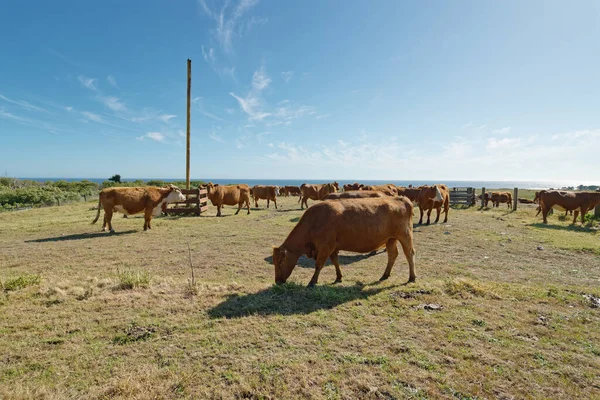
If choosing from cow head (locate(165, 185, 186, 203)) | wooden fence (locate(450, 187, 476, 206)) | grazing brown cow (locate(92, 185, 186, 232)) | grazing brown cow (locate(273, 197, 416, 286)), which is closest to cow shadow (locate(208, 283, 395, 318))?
grazing brown cow (locate(273, 197, 416, 286))

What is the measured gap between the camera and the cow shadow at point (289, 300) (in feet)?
16.1

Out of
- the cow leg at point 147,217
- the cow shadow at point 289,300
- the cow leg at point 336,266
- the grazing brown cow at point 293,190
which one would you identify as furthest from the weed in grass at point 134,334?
the grazing brown cow at point 293,190

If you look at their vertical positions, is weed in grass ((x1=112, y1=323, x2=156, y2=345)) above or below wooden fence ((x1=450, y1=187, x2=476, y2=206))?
below

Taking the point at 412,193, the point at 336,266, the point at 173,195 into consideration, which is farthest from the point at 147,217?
the point at 412,193

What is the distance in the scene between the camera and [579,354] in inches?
145

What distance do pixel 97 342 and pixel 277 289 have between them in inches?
118

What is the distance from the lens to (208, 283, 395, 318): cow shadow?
491cm

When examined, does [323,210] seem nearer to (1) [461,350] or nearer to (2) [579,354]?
(1) [461,350]

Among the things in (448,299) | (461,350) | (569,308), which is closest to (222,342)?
(461,350)

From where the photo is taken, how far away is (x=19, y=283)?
599 cm

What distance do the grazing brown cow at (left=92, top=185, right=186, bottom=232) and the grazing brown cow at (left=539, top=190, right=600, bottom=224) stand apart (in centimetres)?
2166

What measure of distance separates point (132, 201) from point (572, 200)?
24120mm

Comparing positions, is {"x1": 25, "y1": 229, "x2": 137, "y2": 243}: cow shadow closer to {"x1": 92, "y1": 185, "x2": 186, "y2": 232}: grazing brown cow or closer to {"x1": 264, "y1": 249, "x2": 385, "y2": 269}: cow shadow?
{"x1": 92, "y1": 185, "x2": 186, "y2": 232}: grazing brown cow

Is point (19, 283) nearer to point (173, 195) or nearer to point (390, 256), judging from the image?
point (390, 256)
